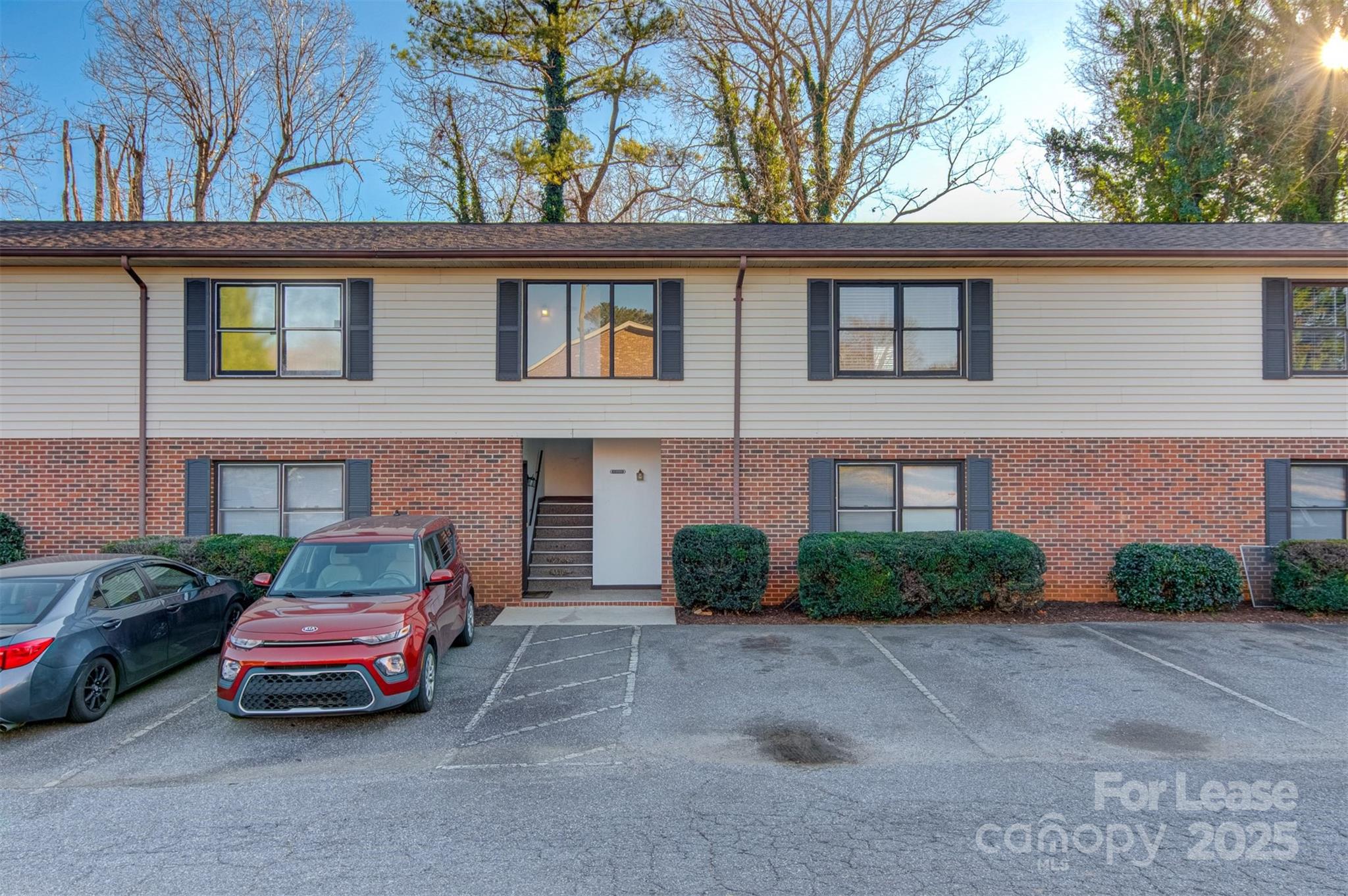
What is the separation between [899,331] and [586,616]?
6.42m

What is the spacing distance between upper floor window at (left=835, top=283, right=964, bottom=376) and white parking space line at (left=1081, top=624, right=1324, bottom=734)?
168 inches

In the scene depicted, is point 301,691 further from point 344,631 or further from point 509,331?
point 509,331

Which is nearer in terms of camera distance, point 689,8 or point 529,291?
point 529,291

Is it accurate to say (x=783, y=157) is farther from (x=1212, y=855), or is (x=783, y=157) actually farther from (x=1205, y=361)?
(x=1212, y=855)

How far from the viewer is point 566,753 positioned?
5.18 metres

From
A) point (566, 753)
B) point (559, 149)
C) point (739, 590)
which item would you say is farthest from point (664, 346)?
point (559, 149)

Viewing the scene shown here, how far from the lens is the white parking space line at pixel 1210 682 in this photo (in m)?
5.72

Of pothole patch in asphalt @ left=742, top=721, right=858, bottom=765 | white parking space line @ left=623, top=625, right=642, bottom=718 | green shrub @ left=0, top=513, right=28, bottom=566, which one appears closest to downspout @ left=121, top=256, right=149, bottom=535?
green shrub @ left=0, top=513, right=28, bottom=566

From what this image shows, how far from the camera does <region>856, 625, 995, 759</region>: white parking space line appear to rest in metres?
5.32

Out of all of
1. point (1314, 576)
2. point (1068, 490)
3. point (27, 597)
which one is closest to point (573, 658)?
point (27, 597)

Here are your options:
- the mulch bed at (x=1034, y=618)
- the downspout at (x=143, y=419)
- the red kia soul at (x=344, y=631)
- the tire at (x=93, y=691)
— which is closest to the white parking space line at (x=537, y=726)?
the red kia soul at (x=344, y=631)

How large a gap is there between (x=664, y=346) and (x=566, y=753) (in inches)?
Answer: 252

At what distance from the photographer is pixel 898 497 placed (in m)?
10.2

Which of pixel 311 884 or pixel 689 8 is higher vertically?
pixel 689 8
